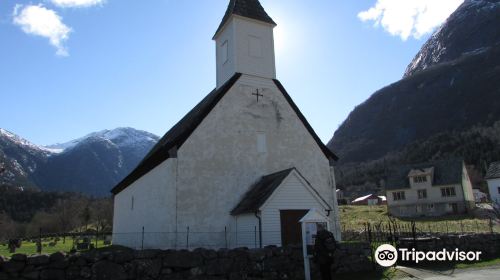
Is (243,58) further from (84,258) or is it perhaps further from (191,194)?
(84,258)

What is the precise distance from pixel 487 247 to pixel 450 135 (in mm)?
144227

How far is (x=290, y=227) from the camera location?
18.7m

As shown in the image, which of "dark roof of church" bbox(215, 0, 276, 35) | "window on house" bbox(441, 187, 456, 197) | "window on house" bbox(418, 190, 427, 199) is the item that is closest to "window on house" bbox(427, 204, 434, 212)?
"window on house" bbox(418, 190, 427, 199)

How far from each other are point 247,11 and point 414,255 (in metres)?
16.2

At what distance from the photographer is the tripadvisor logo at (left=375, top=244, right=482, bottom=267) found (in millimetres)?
16016

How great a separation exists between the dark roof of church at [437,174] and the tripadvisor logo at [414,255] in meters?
54.6

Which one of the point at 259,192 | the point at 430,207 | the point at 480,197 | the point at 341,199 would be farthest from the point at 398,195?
the point at 259,192

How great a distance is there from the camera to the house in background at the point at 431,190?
222ft

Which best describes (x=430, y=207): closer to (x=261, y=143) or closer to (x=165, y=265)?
(x=261, y=143)

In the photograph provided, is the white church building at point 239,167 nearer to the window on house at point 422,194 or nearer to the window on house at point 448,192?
the window on house at point 448,192

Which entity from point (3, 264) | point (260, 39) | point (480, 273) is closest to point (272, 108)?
point (260, 39)

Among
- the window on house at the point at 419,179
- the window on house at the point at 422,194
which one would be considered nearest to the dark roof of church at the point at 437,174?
the window on house at the point at 419,179

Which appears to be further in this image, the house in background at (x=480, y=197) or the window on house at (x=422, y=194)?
the house in background at (x=480, y=197)

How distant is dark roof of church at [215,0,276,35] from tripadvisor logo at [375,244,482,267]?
1492 cm
